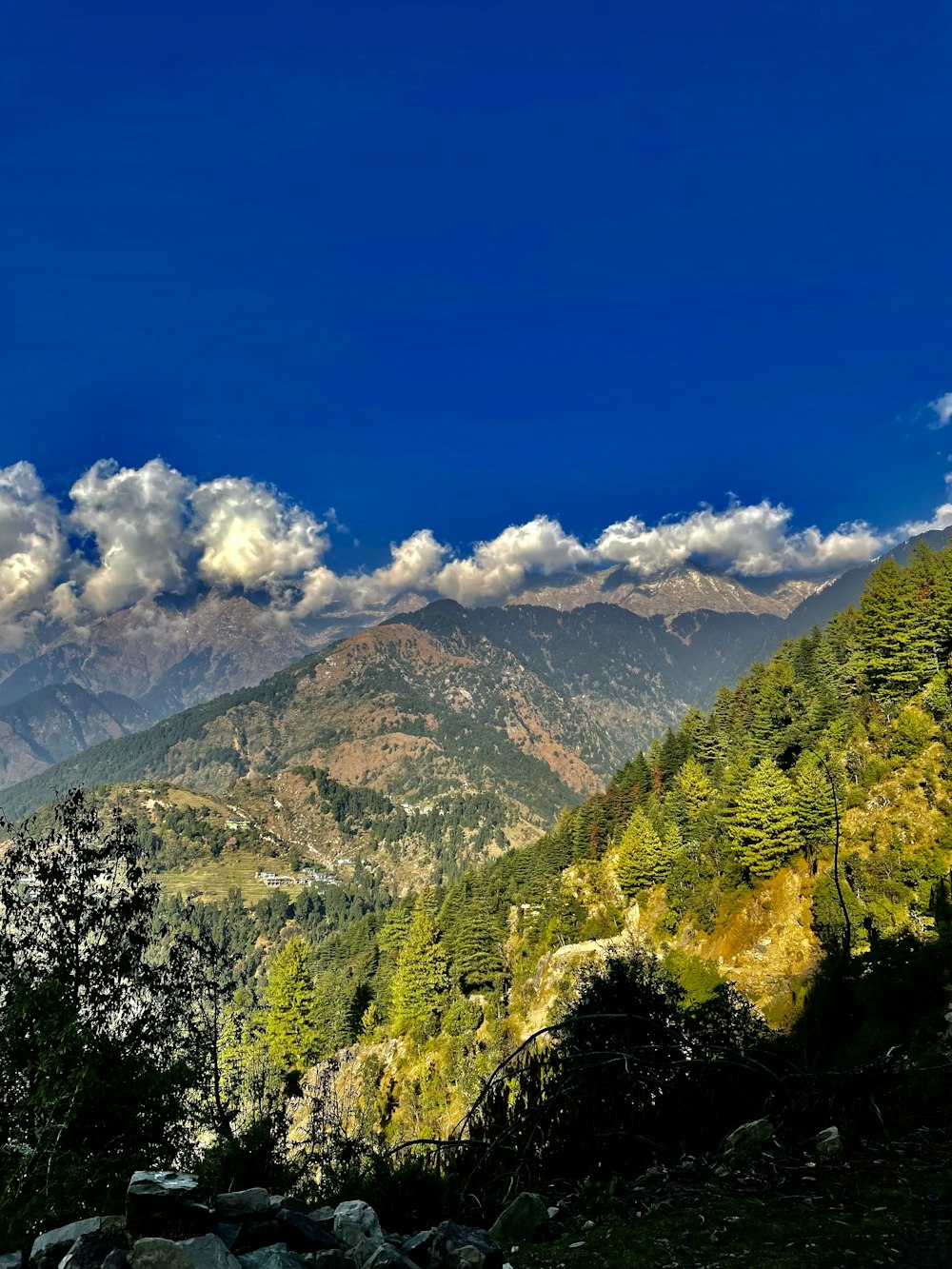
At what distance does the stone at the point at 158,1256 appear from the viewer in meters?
4.72

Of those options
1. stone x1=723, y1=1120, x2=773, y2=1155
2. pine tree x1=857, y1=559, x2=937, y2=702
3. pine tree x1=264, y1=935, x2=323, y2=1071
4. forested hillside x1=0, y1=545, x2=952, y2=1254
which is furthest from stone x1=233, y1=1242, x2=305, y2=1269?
pine tree x1=264, y1=935, x2=323, y2=1071

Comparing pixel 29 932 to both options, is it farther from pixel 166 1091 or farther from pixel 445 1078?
pixel 445 1078

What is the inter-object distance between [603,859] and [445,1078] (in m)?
29.4

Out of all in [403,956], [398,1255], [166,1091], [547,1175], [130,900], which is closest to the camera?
[398,1255]

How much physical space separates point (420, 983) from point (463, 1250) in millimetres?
78648

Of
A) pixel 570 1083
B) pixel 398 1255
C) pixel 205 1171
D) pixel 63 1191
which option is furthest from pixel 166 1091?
pixel 398 1255

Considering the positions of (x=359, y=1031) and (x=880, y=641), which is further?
(x=359, y=1031)

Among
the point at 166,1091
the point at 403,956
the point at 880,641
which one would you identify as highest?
the point at 880,641

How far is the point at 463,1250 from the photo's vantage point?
544 cm

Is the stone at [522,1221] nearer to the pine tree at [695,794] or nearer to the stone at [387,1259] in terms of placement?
the stone at [387,1259]

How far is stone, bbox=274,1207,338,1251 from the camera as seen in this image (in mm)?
6082

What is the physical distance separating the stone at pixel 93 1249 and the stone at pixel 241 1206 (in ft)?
3.99

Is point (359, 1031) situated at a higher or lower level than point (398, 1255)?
lower

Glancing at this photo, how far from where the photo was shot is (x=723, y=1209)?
6.22m
